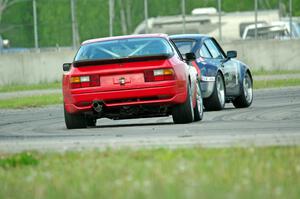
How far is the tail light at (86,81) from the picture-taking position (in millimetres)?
17359

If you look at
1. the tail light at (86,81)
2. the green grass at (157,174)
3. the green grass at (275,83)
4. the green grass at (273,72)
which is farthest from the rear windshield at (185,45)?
the green grass at (273,72)

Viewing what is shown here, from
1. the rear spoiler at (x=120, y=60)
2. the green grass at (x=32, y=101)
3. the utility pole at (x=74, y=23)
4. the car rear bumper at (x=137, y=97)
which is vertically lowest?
the green grass at (x=32, y=101)

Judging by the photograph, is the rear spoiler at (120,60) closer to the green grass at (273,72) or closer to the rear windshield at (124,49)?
the rear windshield at (124,49)

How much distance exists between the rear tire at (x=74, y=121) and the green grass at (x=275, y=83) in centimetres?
1500

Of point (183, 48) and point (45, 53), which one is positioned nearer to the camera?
point (183, 48)

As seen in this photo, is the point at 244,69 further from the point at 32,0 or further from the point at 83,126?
the point at 32,0

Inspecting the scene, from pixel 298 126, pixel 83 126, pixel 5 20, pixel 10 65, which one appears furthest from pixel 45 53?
pixel 298 126

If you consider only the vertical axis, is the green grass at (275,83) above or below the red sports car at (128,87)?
below

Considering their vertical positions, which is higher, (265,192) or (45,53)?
(265,192)

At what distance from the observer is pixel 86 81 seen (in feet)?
57.0

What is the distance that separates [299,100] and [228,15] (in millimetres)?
33778

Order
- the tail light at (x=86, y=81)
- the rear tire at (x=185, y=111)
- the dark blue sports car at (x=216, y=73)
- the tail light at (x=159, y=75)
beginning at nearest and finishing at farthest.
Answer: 1. the tail light at (x=159, y=75)
2. the tail light at (x=86, y=81)
3. the rear tire at (x=185, y=111)
4. the dark blue sports car at (x=216, y=73)

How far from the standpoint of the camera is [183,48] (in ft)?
73.3

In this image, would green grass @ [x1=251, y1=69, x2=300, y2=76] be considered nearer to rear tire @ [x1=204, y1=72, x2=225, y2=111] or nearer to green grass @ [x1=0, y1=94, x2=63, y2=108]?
green grass @ [x1=0, y1=94, x2=63, y2=108]
